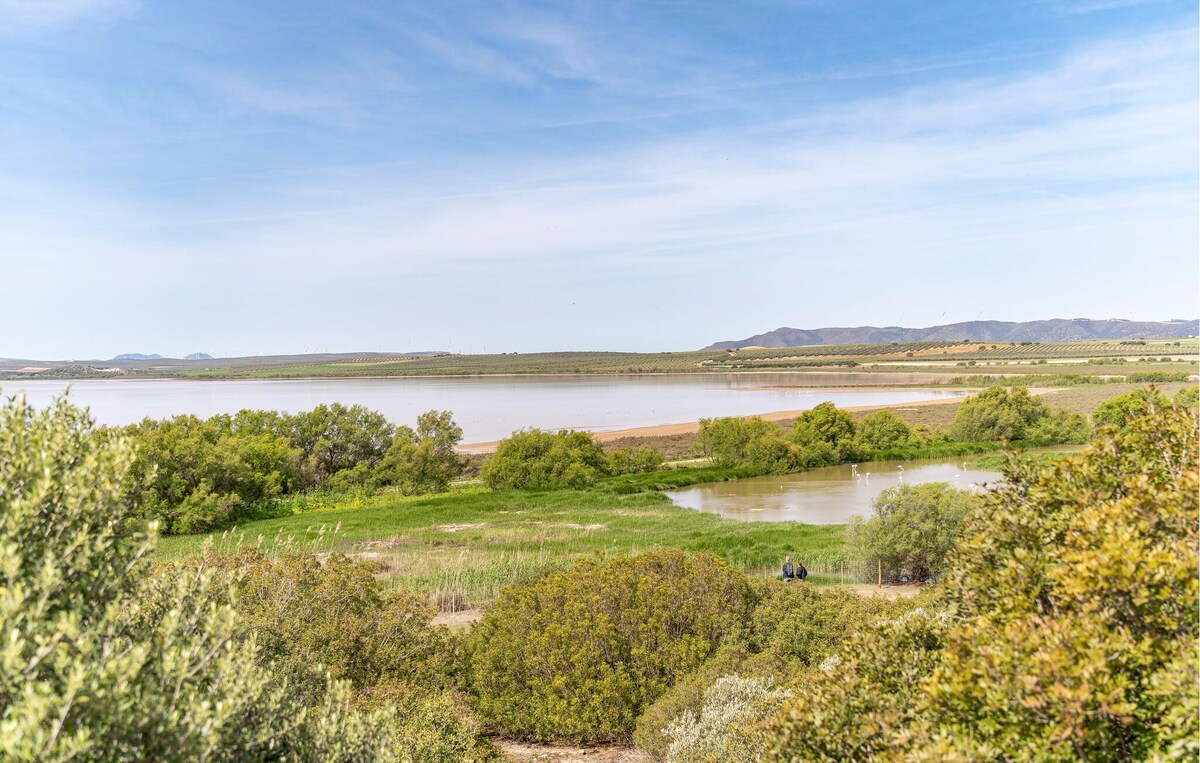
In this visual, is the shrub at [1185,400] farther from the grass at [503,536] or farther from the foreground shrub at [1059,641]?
the grass at [503,536]

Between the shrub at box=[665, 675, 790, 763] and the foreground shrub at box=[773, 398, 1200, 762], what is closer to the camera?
the foreground shrub at box=[773, 398, 1200, 762]

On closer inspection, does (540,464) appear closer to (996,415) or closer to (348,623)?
(348,623)

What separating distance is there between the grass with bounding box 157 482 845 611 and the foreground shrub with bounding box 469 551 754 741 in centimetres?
600

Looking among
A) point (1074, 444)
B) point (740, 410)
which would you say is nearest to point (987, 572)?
point (1074, 444)

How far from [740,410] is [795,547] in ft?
189

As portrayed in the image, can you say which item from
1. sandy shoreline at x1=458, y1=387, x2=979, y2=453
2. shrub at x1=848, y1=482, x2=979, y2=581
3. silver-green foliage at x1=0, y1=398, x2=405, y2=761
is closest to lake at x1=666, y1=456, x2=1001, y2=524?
shrub at x1=848, y1=482, x2=979, y2=581

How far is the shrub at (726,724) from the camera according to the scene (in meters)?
8.26

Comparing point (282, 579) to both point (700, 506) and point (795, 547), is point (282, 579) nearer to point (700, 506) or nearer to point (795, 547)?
point (795, 547)

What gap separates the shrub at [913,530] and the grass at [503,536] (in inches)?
88.7

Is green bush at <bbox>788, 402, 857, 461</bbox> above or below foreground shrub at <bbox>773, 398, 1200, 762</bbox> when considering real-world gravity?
below

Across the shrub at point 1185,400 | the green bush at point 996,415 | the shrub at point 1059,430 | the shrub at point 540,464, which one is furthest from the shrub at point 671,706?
the shrub at point 1059,430

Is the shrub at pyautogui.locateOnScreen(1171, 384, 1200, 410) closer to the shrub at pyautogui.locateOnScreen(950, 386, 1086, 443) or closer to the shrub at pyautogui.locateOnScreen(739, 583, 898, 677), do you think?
the shrub at pyautogui.locateOnScreen(739, 583, 898, 677)

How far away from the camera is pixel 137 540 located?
4.41m

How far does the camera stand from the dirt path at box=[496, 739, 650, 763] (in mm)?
11320
